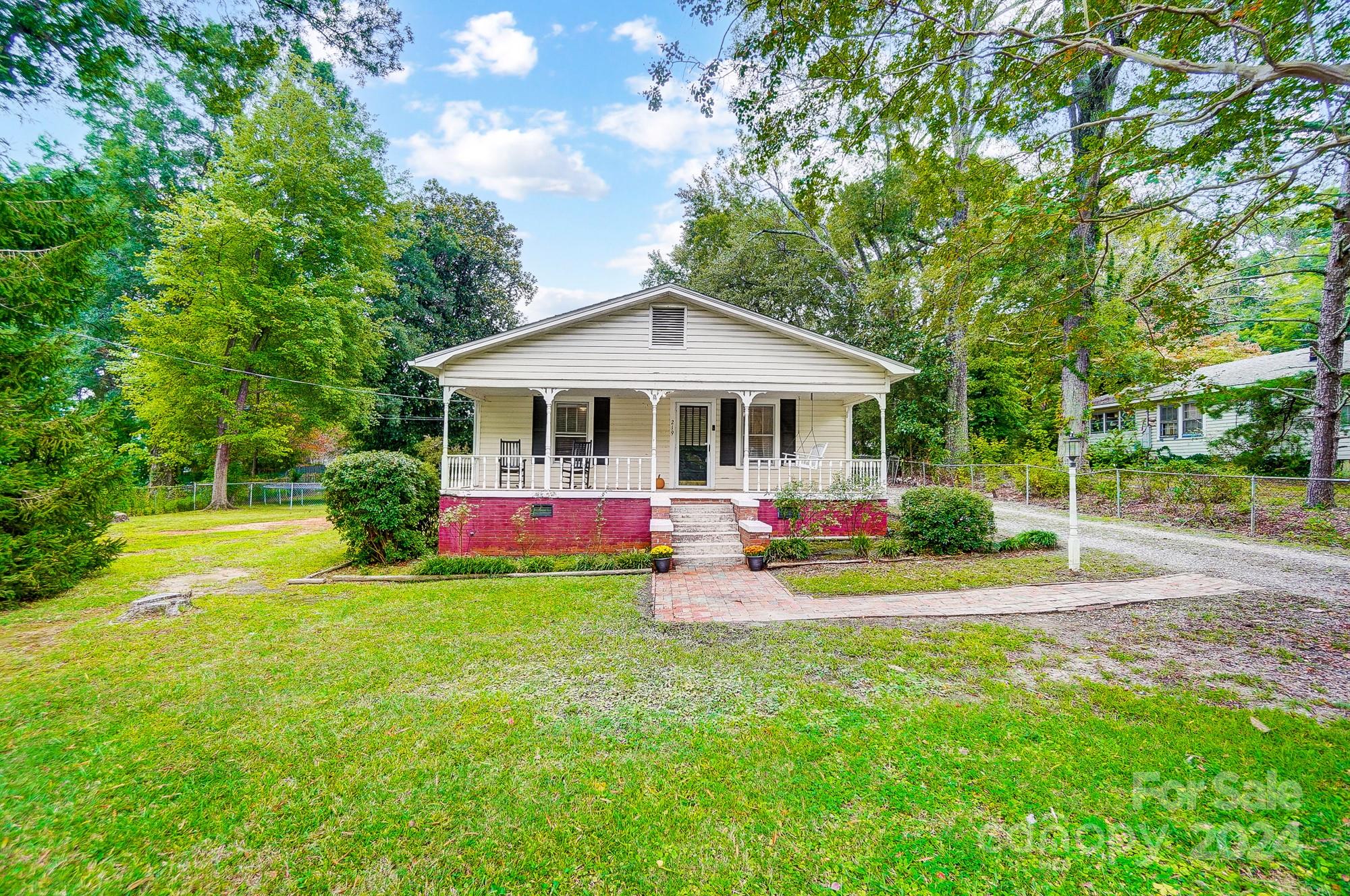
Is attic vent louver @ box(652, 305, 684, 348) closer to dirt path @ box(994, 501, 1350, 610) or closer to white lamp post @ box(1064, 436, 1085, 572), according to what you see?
white lamp post @ box(1064, 436, 1085, 572)

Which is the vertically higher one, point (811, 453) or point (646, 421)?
point (646, 421)

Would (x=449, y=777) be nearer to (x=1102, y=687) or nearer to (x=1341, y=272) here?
(x=1102, y=687)

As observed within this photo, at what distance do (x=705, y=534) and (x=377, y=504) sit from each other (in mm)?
5855

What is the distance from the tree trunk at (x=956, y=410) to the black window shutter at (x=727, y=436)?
10053 millimetres

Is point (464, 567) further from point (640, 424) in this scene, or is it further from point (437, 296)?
point (437, 296)

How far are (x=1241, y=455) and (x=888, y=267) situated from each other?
39.2 feet

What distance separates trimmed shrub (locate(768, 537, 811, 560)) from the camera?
8.59 m

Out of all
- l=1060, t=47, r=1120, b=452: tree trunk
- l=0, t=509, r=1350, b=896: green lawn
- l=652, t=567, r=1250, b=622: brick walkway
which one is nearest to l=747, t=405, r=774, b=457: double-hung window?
l=652, t=567, r=1250, b=622: brick walkway

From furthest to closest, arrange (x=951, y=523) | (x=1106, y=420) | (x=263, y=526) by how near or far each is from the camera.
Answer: (x=1106, y=420) < (x=263, y=526) < (x=951, y=523)

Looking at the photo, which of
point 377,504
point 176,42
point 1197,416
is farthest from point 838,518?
point 1197,416

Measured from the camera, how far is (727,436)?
12.2 metres

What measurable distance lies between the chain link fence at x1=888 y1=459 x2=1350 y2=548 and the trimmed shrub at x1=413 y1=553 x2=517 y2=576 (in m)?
13.8

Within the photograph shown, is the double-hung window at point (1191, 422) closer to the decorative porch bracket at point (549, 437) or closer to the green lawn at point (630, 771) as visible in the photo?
the green lawn at point (630, 771)

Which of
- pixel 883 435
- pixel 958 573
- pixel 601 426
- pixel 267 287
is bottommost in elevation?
pixel 958 573
